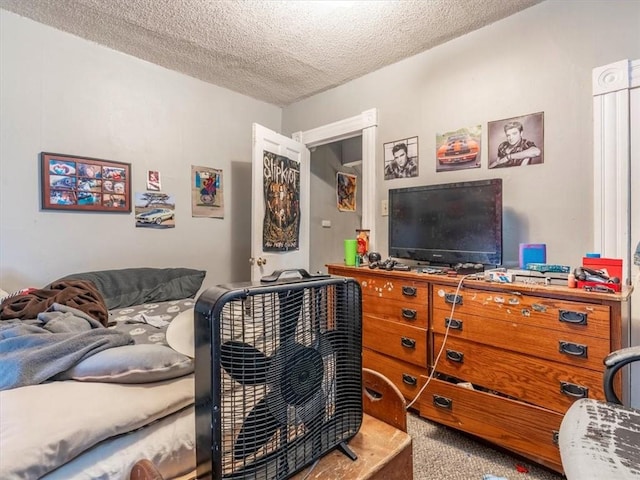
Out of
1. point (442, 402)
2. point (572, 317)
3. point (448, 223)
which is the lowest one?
point (442, 402)

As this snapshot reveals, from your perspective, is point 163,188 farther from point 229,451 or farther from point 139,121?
point 229,451

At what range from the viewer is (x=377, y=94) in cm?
277

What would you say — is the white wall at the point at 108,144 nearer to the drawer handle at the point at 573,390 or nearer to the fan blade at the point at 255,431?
the fan blade at the point at 255,431

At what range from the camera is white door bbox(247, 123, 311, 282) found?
2803 mm

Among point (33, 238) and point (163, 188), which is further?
point (163, 188)

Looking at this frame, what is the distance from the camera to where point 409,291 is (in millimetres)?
1956

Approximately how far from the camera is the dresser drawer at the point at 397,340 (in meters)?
1.91

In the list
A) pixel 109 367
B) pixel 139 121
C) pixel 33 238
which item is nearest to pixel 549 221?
pixel 109 367

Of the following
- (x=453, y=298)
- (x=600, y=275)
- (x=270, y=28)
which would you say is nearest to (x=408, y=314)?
(x=453, y=298)

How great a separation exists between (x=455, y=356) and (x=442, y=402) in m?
0.25

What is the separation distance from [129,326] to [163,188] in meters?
1.49

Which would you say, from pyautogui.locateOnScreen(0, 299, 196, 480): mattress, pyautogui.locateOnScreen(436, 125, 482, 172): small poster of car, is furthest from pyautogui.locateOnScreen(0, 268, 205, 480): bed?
pyautogui.locateOnScreen(436, 125, 482, 172): small poster of car

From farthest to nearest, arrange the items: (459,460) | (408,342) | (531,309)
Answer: (408,342) → (459,460) → (531,309)

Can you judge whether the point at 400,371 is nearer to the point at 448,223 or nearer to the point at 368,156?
the point at 448,223
